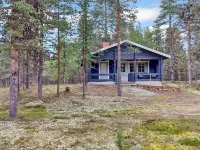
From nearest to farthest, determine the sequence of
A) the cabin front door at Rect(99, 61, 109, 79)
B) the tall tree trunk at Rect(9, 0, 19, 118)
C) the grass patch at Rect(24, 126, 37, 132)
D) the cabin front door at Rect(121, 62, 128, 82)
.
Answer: the grass patch at Rect(24, 126, 37, 132)
the tall tree trunk at Rect(9, 0, 19, 118)
the cabin front door at Rect(121, 62, 128, 82)
the cabin front door at Rect(99, 61, 109, 79)

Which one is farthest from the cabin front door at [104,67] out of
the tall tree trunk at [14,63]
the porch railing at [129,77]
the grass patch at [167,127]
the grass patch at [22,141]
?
the grass patch at [22,141]

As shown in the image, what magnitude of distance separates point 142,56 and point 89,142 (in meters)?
23.1

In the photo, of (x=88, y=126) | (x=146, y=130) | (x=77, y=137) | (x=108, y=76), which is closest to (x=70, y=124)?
(x=88, y=126)

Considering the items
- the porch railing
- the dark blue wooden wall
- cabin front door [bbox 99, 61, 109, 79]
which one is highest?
the dark blue wooden wall

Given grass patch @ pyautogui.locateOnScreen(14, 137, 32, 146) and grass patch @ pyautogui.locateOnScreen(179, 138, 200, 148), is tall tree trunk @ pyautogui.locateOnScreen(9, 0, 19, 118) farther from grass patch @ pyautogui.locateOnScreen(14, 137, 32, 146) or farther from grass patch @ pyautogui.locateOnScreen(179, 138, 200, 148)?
grass patch @ pyautogui.locateOnScreen(179, 138, 200, 148)

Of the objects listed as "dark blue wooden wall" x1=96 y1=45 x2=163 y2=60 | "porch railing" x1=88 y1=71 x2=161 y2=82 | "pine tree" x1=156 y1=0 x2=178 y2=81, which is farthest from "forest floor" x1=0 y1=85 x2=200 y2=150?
"pine tree" x1=156 y1=0 x2=178 y2=81

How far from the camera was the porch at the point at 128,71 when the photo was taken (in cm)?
2900

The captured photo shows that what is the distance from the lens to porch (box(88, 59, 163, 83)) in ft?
95.1

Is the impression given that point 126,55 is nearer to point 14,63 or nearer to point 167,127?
point 14,63

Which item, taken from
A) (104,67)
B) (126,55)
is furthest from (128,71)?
(104,67)

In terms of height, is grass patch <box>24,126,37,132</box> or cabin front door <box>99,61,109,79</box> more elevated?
cabin front door <box>99,61,109,79</box>

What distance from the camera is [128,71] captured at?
30.5 m

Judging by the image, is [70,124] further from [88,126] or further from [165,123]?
[165,123]

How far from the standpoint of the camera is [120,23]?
19578mm
